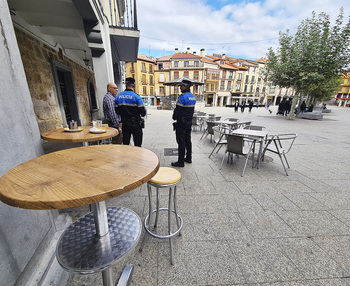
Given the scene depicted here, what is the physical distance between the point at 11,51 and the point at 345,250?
342 centimetres

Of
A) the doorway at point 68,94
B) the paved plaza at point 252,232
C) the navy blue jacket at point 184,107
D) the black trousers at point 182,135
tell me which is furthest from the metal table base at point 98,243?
the doorway at point 68,94

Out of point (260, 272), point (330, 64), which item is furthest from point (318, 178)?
point (330, 64)

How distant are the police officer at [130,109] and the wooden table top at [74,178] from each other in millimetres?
1801

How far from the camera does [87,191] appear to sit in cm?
67

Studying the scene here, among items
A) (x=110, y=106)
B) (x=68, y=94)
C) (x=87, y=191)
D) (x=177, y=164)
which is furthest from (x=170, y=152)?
(x=68, y=94)

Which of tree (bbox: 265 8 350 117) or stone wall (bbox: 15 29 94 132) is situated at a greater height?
tree (bbox: 265 8 350 117)

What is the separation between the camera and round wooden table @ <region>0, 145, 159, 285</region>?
0.63 m

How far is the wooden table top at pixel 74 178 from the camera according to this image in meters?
0.61

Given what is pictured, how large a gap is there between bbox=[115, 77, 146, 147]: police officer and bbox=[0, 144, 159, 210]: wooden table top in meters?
1.80

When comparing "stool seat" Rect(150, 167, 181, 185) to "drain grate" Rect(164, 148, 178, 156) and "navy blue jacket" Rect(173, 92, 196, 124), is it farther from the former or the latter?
"drain grate" Rect(164, 148, 178, 156)

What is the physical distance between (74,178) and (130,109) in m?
2.23

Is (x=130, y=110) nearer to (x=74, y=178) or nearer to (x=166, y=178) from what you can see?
(x=166, y=178)

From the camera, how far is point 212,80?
32.9 metres

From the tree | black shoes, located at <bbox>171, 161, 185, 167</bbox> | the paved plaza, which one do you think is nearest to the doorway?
black shoes, located at <bbox>171, 161, 185, 167</bbox>
